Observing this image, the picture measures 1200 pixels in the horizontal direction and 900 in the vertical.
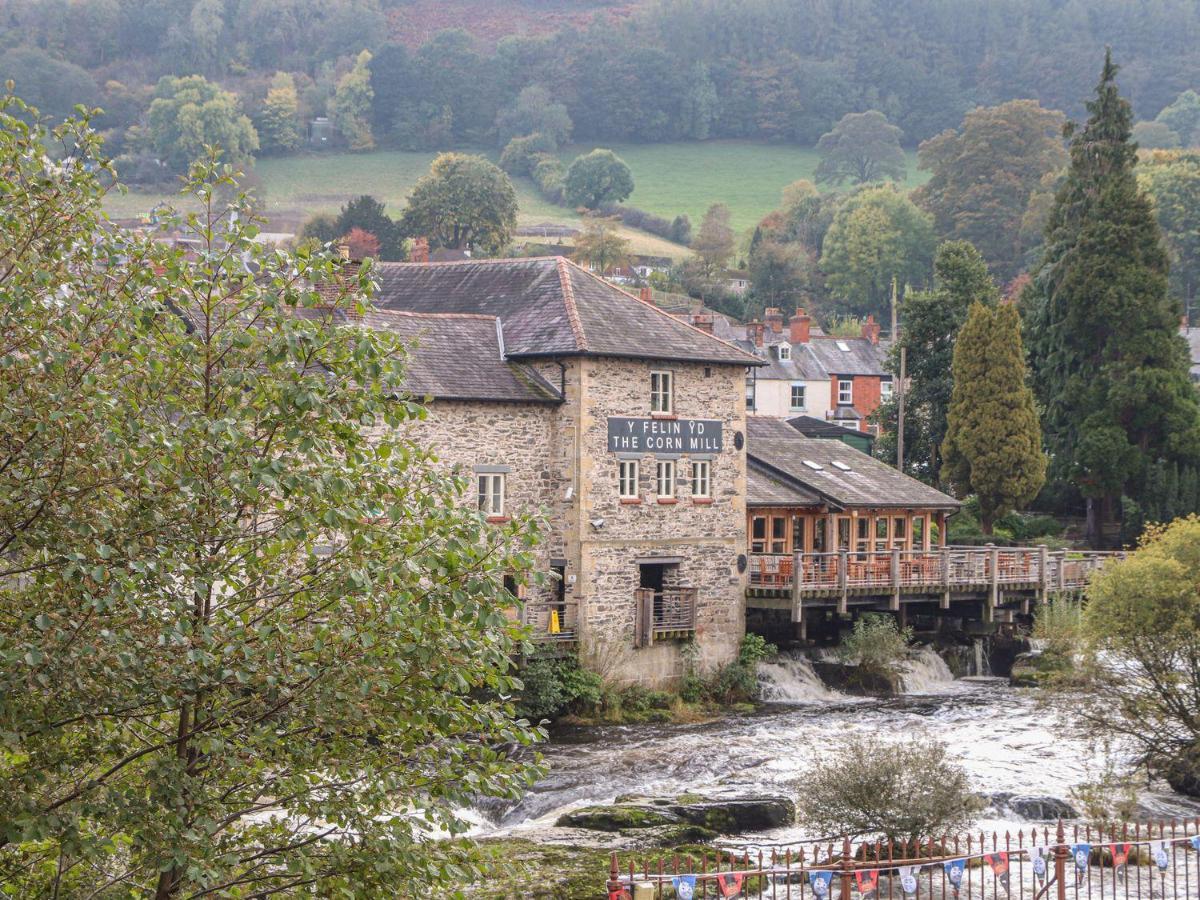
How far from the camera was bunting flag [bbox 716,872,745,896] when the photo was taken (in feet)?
59.3

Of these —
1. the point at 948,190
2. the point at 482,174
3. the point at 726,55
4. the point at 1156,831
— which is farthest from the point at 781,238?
the point at 1156,831

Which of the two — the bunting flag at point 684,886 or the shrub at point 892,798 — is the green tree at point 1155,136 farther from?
the bunting flag at point 684,886

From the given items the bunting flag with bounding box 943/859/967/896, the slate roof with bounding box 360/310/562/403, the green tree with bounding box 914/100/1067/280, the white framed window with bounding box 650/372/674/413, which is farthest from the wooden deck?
the green tree with bounding box 914/100/1067/280

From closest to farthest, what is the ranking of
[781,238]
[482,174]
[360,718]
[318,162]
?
[360,718]
[482,174]
[781,238]
[318,162]

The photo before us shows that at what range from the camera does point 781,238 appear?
128m

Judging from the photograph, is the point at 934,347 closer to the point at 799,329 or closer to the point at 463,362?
the point at 799,329

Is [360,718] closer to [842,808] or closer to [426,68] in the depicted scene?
[842,808]

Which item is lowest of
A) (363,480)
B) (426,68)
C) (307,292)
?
(363,480)

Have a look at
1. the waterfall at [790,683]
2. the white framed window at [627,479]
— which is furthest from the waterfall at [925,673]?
the white framed window at [627,479]

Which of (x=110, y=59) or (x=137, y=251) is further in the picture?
(x=110, y=59)

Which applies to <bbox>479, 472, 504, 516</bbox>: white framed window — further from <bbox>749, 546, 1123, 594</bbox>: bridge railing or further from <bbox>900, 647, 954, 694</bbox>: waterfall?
<bbox>900, 647, 954, 694</bbox>: waterfall

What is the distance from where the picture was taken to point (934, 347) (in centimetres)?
6297

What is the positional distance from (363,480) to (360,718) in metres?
1.64

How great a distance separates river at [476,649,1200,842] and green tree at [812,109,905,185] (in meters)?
127
